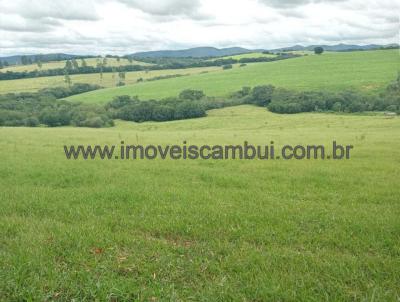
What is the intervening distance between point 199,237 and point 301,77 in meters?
116

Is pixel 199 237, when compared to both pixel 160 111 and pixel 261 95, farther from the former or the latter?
pixel 261 95

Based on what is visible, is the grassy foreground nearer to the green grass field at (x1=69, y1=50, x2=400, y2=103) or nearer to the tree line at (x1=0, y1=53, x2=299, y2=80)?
the green grass field at (x1=69, y1=50, x2=400, y2=103)

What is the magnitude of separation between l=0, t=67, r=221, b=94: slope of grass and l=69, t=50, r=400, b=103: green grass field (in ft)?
81.7

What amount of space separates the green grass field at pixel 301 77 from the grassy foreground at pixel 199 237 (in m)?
96.8

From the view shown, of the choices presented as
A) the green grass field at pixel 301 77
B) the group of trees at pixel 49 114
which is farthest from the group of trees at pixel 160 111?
the green grass field at pixel 301 77

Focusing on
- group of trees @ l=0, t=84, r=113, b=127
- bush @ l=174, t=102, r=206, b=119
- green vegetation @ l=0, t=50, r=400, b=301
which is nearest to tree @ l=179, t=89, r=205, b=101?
bush @ l=174, t=102, r=206, b=119

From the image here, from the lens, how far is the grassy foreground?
226 inches

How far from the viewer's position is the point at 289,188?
11.8 m

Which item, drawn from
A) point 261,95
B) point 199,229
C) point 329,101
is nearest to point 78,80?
point 261,95

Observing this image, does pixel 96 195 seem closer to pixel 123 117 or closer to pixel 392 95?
pixel 123 117

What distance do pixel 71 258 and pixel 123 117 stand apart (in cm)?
8695

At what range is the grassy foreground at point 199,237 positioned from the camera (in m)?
5.75

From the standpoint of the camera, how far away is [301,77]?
11731 cm

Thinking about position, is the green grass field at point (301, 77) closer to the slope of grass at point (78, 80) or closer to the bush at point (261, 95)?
the bush at point (261, 95)
